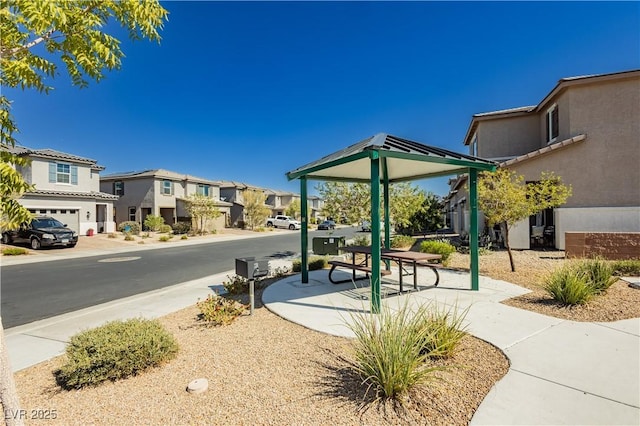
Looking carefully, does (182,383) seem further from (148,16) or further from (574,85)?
(574,85)

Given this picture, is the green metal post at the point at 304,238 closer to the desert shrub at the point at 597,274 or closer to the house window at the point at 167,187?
the desert shrub at the point at 597,274

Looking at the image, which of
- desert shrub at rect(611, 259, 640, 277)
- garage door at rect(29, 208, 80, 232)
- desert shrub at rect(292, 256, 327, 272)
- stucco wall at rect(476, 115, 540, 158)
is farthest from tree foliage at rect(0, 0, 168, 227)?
garage door at rect(29, 208, 80, 232)

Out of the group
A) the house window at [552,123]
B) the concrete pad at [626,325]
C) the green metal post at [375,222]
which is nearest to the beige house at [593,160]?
the house window at [552,123]

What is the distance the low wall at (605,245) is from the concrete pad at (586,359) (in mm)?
8127

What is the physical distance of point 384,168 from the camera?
8.74 metres

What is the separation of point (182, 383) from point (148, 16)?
12.5 feet

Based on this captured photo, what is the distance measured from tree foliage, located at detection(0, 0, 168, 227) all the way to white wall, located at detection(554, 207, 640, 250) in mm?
16520

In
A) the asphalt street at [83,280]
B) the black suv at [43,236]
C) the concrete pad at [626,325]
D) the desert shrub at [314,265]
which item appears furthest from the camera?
the black suv at [43,236]

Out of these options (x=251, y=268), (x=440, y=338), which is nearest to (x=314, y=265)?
(x=251, y=268)

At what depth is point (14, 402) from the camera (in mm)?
2564

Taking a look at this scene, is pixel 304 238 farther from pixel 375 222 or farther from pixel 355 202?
pixel 355 202

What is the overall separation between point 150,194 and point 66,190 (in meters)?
8.30

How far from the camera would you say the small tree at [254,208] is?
3781 cm

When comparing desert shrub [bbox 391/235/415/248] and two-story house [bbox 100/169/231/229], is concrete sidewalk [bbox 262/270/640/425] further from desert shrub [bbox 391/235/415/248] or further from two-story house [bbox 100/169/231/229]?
two-story house [bbox 100/169/231/229]
